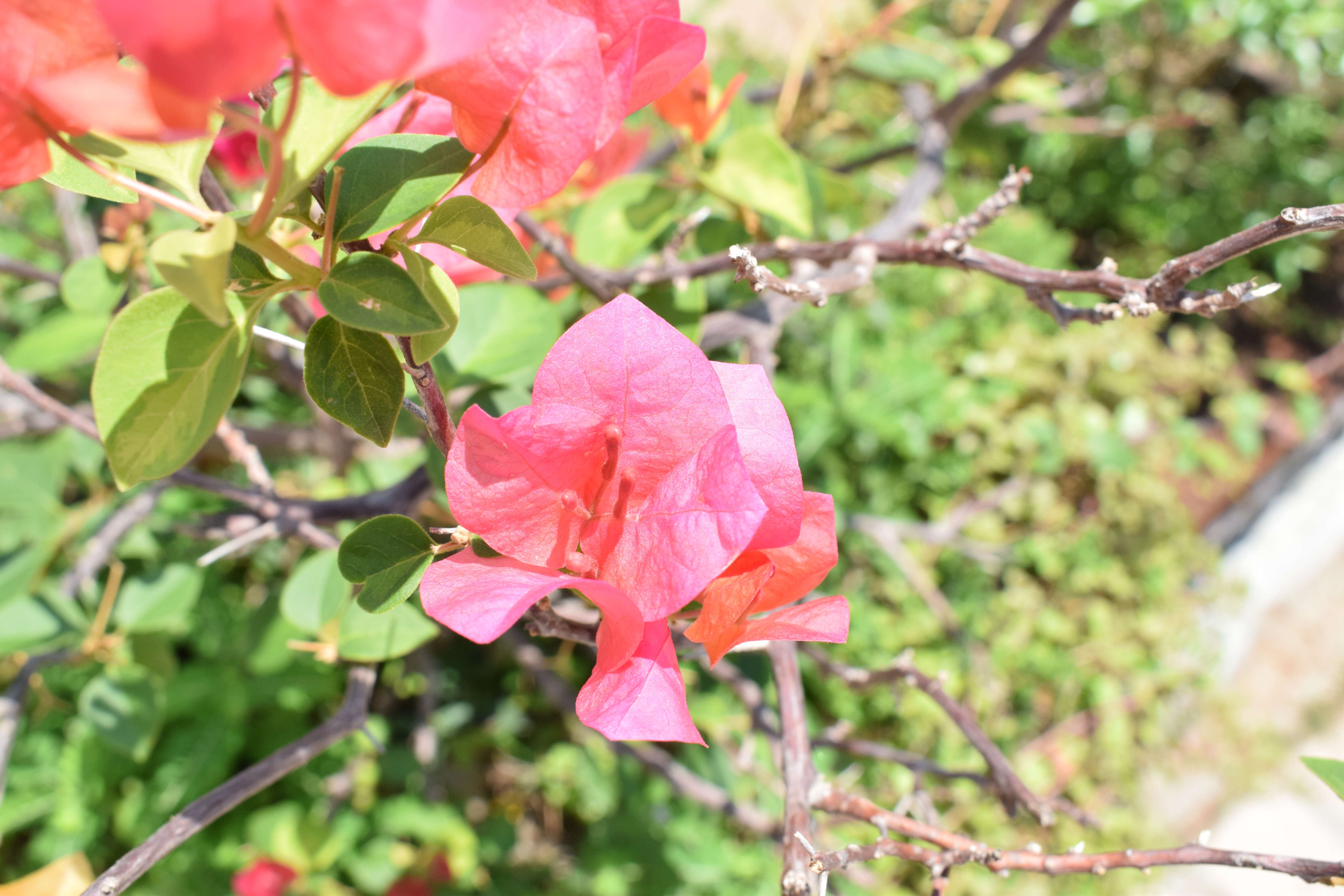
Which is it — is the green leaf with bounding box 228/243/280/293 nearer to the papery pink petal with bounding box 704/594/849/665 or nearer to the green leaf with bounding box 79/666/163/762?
the papery pink petal with bounding box 704/594/849/665

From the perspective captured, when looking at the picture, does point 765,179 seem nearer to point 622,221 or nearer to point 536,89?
point 622,221

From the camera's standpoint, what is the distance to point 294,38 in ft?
0.63

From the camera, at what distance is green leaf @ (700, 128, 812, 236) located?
65 centimetres

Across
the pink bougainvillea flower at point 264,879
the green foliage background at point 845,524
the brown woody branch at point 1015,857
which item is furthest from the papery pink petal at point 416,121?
the pink bougainvillea flower at point 264,879

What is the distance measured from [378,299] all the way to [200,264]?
0.21 feet

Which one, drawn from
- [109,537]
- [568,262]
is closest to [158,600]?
[109,537]

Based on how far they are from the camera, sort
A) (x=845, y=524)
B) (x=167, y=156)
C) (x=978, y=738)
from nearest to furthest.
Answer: (x=167, y=156), (x=978, y=738), (x=845, y=524)

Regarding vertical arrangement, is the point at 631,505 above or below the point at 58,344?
above

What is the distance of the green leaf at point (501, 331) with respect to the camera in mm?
541

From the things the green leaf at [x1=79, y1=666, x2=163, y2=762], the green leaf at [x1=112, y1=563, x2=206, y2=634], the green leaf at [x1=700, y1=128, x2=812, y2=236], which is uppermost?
the green leaf at [x1=700, y1=128, x2=812, y2=236]

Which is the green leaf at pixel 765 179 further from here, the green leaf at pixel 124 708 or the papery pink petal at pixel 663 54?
the green leaf at pixel 124 708

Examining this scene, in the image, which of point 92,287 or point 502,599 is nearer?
point 502,599

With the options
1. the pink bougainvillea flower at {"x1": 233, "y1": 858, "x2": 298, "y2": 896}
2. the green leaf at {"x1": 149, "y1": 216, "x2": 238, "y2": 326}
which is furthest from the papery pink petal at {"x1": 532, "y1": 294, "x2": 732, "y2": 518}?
the pink bougainvillea flower at {"x1": 233, "y1": 858, "x2": 298, "y2": 896}

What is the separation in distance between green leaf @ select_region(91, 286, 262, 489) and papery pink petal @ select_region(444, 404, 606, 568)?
82 millimetres
